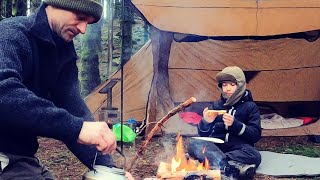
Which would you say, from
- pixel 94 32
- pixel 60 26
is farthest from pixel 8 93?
pixel 94 32

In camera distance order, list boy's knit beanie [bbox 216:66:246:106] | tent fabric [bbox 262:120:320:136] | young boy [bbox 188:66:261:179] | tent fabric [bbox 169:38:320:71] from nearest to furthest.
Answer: young boy [bbox 188:66:261:179] → boy's knit beanie [bbox 216:66:246:106] → tent fabric [bbox 169:38:320:71] → tent fabric [bbox 262:120:320:136]

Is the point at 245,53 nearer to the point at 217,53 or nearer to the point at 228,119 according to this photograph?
the point at 217,53

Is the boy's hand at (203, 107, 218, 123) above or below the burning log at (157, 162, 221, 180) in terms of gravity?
above

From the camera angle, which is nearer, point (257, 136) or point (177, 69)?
point (257, 136)

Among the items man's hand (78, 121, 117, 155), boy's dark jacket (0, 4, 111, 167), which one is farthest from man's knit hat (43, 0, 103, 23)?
man's hand (78, 121, 117, 155)

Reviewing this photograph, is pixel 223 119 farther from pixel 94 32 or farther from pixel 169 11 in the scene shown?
pixel 94 32

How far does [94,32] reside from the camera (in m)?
10.3

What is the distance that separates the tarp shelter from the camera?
6551 mm

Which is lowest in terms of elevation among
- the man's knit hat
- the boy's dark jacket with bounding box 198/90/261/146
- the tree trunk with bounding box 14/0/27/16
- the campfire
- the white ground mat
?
the white ground mat

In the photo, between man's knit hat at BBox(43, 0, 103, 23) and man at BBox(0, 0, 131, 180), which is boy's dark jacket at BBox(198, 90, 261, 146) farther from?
man's knit hat at BBox(43, 0, 103, 23)

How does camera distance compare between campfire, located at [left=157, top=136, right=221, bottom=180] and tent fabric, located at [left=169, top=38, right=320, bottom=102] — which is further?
tent fabric, located at [left=169, top=38, right=320, bottom=102]

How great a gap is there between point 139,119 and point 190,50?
140cm

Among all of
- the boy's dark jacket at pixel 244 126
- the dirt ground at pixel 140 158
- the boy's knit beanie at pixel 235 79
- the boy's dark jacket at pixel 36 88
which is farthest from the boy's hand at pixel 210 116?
the boy's dark jacket at pixel 36 88

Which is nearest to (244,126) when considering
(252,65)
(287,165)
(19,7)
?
(287,165)
